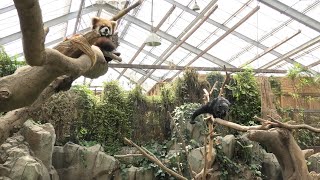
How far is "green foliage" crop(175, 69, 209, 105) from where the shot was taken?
8.73m

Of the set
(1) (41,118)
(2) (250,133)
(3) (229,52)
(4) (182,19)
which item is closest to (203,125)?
(1) (41,118)

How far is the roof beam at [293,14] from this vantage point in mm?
9508

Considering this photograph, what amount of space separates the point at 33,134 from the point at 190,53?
25.6ft


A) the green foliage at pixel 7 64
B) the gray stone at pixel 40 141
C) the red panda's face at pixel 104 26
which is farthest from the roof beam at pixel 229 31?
the red panda's face at pixel 104 26

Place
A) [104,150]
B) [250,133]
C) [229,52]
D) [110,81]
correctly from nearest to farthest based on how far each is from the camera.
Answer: [250,133] < [104,150] < [110,81] < [229,52]

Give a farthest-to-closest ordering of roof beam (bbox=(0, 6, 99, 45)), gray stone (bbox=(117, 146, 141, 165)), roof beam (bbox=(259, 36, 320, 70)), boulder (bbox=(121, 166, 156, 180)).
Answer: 1. roof beam (bbox=(0, 6, 99, 45))
2. roof beam (bbox=(259, 36, 320, 70))
3. gray stone (bbox=(117, 146, 141, 165))
4. boulder (bbox=(121, 166, 156, 180))

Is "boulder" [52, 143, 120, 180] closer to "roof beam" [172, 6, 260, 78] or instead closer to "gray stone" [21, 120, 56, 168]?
"gray stone" [21, 120, 56, 168]

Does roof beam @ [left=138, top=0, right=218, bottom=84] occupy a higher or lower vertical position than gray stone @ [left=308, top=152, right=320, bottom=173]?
higher

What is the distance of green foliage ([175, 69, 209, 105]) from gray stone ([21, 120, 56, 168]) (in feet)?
10.8

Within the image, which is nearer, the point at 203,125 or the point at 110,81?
the point at 203,125

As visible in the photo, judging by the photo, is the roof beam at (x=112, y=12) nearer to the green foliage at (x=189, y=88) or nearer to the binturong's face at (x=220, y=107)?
the green foliage at (x=189, y=88)

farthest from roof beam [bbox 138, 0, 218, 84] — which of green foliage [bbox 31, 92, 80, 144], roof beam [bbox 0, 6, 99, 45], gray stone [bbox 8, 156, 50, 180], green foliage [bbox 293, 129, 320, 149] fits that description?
gray stone [bbox 8, 156, 50, 180]

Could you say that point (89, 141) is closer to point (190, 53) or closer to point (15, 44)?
point (15, 44)

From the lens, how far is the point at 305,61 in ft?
39.0
